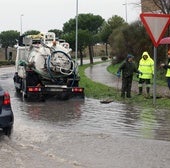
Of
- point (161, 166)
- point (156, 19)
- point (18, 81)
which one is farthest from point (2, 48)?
point (161, 166)

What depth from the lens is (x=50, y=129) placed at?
36.8 feet

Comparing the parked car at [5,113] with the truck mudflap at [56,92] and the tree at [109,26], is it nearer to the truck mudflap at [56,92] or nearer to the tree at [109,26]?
the truck mudflap at [56,92]

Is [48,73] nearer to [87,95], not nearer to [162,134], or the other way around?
[87,95]

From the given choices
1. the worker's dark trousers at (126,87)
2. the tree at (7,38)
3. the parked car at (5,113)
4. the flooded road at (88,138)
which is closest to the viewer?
the flooded road at (88,138)

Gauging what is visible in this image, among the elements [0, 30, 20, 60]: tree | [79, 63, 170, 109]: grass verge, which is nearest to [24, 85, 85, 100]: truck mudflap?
[79, 63, 170, 109]: grass verge

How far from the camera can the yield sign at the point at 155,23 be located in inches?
556

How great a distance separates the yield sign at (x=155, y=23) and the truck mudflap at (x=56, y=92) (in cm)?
519

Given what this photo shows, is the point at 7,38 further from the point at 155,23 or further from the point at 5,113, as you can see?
the point at 5,113

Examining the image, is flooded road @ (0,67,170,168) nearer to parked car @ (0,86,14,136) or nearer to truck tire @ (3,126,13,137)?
truck tire @ (3,126,13,137)

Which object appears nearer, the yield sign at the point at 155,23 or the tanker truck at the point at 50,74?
the yield sign at the point at 155,23

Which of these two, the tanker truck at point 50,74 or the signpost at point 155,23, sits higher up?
the signpost at point 155,23

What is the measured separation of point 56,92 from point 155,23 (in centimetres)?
572

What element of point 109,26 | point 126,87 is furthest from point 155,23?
point 109,26

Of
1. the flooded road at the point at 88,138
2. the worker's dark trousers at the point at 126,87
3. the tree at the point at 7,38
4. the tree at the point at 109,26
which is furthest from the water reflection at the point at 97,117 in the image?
the tree at the point at 7,38
